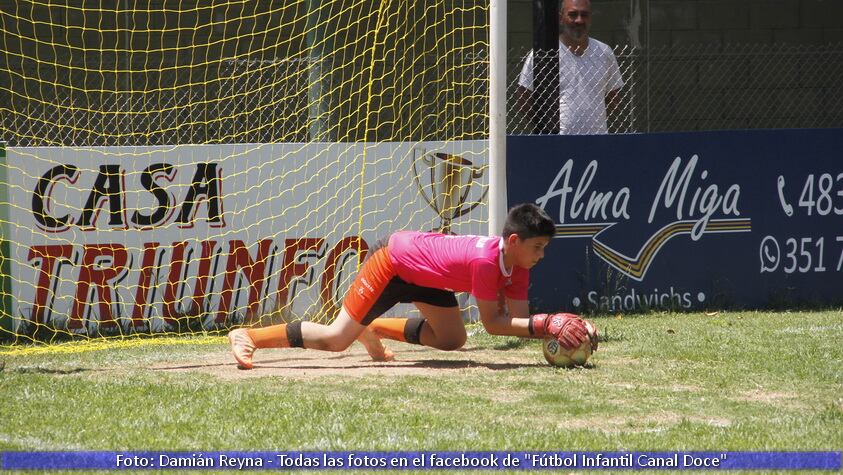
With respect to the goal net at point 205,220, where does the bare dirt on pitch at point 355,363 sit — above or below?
below

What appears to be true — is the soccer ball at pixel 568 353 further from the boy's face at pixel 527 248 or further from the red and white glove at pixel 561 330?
the boy's face at pixel 527 248

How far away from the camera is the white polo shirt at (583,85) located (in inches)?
418

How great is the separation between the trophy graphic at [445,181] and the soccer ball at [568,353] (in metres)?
2.66

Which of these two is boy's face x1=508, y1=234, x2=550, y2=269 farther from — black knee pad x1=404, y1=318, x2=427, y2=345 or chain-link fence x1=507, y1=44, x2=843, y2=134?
chain-link fence x1=507, y1=44, x2=843, y2=134

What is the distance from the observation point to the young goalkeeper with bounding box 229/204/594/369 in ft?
24.3

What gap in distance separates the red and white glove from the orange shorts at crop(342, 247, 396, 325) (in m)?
0.98

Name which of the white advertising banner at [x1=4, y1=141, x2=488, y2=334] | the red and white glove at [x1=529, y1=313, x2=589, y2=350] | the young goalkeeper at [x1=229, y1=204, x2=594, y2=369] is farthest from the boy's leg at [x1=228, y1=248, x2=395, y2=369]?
the white advertising banner at [x1=4, y1=141, x2=488, y2=334]

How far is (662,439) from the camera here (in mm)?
5559

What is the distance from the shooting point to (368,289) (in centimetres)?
779

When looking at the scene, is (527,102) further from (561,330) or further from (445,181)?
(561,330)

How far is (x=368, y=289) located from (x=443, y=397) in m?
1.37

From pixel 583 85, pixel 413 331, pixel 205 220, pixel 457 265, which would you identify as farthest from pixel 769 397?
pixel 205 220

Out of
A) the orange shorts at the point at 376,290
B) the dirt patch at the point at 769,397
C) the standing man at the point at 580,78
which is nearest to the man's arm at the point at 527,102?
the standing man at the point at 580,78

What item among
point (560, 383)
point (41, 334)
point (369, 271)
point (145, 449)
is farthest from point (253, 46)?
point (145, 449)
